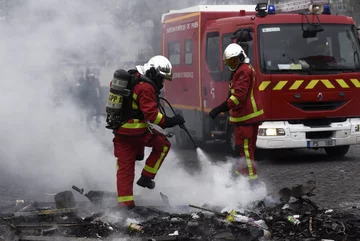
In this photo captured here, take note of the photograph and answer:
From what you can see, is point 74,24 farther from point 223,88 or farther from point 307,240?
point 307,240

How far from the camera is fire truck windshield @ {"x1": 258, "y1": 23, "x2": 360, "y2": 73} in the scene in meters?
11.3

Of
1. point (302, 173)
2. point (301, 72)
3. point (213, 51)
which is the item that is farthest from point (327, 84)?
point (213, 51)

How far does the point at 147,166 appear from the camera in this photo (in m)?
7.71

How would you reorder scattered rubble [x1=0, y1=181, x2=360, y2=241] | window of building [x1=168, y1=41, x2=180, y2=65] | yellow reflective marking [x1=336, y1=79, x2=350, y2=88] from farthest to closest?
window of building [x1=168, y1=41, x2=180, y2=65] < yellow reflective marking [x1=336, y1=79, x2=350, y2=88] < scattered rubble [x1=0, y1=181, x2=360, y2=241]

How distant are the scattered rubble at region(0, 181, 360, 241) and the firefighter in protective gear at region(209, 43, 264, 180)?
106 cm

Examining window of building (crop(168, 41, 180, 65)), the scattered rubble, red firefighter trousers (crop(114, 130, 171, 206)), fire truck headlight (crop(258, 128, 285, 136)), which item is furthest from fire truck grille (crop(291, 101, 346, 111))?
red firefighter trousers (crop(114, 130, 171, 206))

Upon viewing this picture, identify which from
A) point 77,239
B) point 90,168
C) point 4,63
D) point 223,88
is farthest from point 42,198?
point 223,88

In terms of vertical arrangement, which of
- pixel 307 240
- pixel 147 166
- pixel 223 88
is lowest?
pixel 307 240

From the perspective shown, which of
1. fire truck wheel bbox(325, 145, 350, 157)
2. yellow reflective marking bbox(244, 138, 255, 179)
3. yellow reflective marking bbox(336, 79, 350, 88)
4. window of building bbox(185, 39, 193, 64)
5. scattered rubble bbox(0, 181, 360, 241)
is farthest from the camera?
window of building bbox(185, 39, 193, 64)

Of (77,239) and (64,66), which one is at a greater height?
(64,66)

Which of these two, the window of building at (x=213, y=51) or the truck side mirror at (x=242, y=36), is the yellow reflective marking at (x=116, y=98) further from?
the window of building at (x=213, y=51)

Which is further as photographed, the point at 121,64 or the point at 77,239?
the point at 121,64

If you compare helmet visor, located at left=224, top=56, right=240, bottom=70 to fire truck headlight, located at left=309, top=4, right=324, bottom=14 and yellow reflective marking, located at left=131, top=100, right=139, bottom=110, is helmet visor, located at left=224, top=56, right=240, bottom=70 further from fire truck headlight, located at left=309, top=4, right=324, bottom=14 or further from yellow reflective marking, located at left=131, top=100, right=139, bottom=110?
fire truck headlight, located at left=309, top=4, right=324, bottom=14

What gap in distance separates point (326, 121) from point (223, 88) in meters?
1.90
